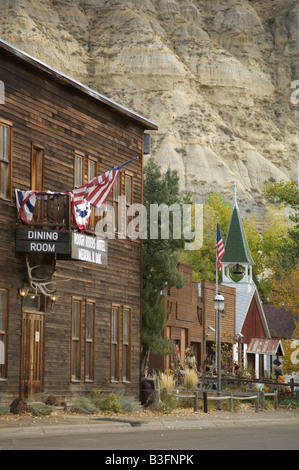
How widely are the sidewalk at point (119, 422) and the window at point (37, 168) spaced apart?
6094 mm

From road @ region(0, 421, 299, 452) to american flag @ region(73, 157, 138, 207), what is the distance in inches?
259

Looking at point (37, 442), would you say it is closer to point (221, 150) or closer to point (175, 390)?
point (175, 390)

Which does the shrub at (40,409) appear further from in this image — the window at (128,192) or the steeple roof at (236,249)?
the steeple roof at (236,249)

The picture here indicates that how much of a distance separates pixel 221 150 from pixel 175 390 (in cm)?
9668

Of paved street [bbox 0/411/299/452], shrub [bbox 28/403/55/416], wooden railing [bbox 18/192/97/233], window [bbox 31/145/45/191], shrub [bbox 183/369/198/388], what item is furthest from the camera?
shrub [bbox 183/369/198/388]

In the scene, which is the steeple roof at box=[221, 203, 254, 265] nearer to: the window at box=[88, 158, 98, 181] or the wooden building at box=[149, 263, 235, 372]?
the wooden building at box=[149, 263, 235, 372]

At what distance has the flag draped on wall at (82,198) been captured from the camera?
24812mm

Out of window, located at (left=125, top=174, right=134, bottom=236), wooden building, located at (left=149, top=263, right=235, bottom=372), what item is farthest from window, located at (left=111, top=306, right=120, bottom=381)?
wooden building, located at (left=149, top=263, right=235, bottom=372)

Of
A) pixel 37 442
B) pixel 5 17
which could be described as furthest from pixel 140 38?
pixel 37 442

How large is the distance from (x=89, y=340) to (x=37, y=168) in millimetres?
5583

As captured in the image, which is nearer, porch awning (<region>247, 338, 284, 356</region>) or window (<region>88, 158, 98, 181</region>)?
window (<region>88, 158, 98, 181</region>)

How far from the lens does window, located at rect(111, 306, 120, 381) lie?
3030 centimetres

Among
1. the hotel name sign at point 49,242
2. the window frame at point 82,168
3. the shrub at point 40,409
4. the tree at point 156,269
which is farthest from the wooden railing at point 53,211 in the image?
the tree at point 156,269

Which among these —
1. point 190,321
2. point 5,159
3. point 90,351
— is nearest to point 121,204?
point 90,351
